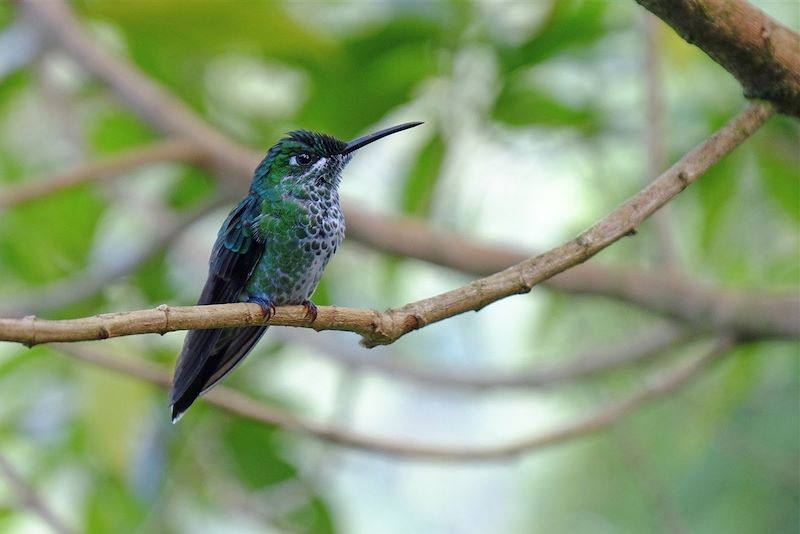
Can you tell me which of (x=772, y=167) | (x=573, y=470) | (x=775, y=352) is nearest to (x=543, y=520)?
(x=573, y=470)

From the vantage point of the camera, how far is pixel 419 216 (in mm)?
3703

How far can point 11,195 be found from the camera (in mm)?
2779

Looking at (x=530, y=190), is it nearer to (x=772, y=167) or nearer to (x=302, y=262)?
(x=772, y=167)

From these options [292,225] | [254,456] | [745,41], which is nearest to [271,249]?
[292,225]

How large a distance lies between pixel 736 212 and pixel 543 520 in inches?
61.7

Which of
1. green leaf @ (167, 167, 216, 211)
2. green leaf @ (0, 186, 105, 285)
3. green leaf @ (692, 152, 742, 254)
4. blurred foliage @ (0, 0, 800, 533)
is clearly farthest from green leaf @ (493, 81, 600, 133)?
green leaf @ (0, 186, 105, 285)

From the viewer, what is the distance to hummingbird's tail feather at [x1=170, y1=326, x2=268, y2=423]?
219 centimetres

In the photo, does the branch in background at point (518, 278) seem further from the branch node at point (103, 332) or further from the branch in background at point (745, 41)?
the branch node at point (103, 332)

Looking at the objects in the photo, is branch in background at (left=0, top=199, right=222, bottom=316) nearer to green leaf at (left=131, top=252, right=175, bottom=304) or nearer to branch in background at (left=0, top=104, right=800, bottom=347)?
green leaf at (left=131, top=252, right=175, bottom=304)

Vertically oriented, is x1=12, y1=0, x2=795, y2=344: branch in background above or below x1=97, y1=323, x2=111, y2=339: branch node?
above

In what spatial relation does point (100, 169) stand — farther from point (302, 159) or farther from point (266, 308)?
point (266, 308)

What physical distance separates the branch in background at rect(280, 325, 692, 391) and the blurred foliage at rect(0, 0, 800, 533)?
0.19 metres

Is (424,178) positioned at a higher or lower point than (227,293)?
higher

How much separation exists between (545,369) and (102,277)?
62.1 inches
